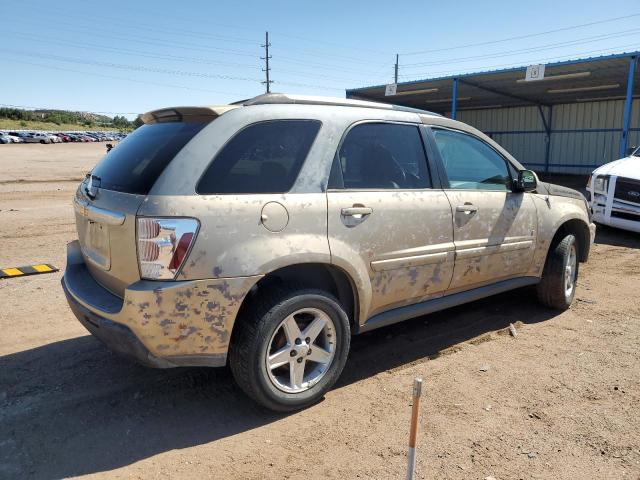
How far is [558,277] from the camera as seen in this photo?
197 inches

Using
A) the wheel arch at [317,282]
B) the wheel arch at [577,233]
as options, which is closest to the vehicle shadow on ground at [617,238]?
the wheel arch at [577,233]

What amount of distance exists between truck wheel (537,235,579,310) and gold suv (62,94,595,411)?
3.85ft

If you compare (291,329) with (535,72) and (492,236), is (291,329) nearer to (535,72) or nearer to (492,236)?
(492,236)

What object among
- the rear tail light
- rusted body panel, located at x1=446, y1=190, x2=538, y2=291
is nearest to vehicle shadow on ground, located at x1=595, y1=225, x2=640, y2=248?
rusted body panel, located at x1=446, y1=190, x2=538, y2=291

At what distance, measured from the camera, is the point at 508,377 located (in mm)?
3727

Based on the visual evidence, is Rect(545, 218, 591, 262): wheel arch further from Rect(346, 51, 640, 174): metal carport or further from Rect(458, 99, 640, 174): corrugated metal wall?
Rect(458, 99, 640, 174): corrugated metal wall

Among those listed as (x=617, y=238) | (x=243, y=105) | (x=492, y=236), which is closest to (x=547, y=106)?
(x=617, y=238)

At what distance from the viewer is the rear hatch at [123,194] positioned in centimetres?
280

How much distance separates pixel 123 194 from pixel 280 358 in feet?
4.35

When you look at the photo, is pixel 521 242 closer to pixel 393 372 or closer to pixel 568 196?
pixel 568 196

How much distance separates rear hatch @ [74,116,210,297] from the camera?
9.20 ft

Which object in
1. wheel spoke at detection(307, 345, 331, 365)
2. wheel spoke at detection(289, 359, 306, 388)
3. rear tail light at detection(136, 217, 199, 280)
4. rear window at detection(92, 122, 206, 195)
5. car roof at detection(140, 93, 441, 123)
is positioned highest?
car roof at detection(140, 93, 441, 123)

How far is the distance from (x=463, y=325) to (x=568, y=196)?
1740 mm

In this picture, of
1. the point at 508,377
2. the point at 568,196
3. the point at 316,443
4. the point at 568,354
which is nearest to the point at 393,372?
the point at 508,377
